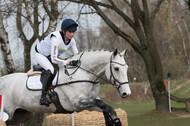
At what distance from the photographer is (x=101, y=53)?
545cm

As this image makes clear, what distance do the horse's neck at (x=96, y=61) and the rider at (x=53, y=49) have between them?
0.68ft

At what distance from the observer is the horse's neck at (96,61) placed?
534cm

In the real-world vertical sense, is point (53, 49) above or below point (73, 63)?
above

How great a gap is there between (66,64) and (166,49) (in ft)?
152

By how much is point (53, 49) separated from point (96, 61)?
31.9 inches

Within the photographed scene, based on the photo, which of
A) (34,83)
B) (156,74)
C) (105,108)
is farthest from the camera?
(156,74)

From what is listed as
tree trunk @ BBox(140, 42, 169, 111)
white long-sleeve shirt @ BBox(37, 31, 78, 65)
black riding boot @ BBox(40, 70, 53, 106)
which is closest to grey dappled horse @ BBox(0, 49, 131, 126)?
black riding boot @ BBox(40, 70, 53, 106)

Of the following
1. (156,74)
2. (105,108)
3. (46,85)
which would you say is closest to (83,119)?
(46,85)

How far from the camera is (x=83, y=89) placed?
523cm

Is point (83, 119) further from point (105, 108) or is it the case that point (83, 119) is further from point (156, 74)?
point (156, 74)

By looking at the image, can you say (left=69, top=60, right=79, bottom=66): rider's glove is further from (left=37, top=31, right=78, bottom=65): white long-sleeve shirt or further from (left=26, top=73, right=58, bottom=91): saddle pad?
(left=26, top=73, right=58, bottom=91): saddle pad

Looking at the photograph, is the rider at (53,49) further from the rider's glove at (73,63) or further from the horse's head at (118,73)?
the horse's head at (118,73)

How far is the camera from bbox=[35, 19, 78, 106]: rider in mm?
5383

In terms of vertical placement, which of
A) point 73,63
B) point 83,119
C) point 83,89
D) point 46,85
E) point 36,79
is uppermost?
point 73,63
